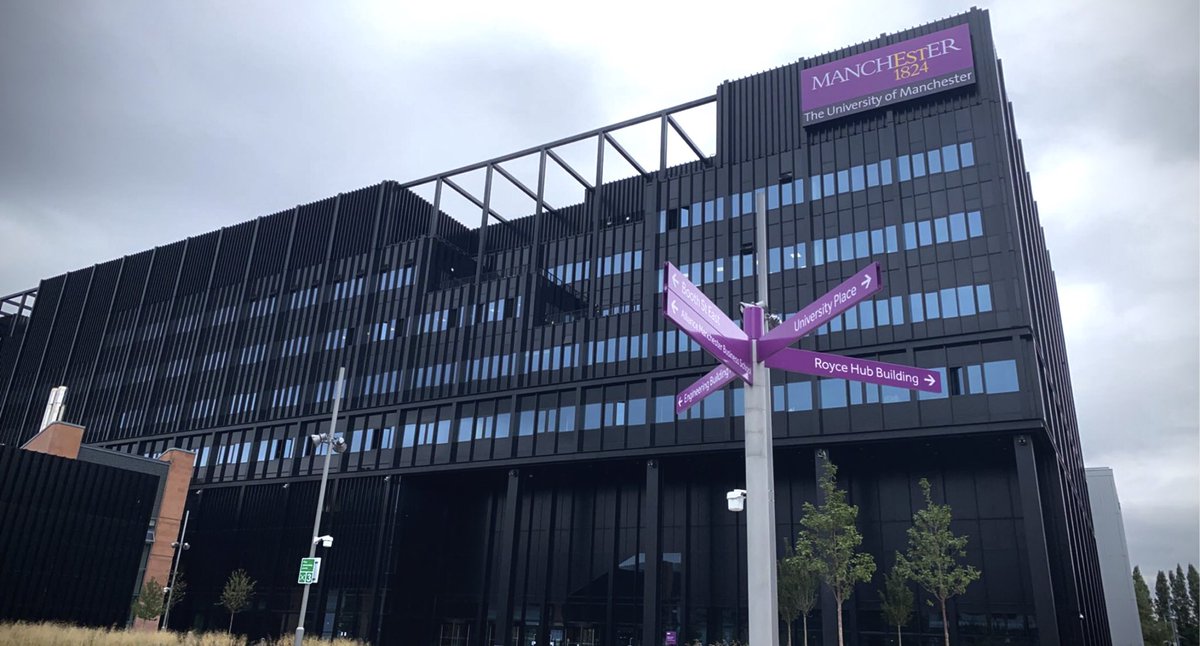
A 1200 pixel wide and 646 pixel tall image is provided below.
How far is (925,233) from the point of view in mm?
45438

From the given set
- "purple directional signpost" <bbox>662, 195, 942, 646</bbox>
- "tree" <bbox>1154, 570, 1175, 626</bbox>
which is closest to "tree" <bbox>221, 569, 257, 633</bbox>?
"purple directional signpost" <bbox>662, 195, 942, 646</bbox>

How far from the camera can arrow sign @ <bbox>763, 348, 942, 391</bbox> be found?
11492mm

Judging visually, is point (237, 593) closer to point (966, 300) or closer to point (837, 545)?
point (837, 545)

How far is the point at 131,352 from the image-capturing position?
80.6 m

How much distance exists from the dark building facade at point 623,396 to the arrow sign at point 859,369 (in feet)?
107

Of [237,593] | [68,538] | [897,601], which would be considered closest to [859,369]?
[897,601]

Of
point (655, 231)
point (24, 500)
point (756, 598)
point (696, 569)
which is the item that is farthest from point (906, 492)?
point (24, 500)

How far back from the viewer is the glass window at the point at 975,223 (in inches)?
1731

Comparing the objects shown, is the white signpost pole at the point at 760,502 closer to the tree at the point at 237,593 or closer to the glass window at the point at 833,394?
the glass window at the point at 833,394

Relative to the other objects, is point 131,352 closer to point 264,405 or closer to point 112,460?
point 264,405

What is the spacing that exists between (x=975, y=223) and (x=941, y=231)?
5.70 feet

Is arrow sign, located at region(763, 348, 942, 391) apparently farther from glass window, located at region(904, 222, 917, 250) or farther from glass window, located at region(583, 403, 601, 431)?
glass window, located at region(583, 403, 601, 431)

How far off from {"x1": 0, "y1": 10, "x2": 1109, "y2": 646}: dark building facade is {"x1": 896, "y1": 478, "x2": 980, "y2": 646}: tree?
134 inches

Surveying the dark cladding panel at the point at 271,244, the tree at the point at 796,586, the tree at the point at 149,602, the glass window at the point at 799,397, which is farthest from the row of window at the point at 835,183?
the tree at the point at 149,602
